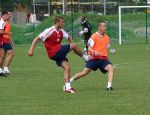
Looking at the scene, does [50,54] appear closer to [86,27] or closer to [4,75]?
[4,75]

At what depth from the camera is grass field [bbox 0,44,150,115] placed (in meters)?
11.7

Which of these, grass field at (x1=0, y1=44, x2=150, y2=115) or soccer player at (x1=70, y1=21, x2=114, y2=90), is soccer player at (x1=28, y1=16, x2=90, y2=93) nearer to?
soccer player at (x1=70, y1=21, x2=114, y2=90)

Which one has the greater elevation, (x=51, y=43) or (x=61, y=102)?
(x=51, y=43)

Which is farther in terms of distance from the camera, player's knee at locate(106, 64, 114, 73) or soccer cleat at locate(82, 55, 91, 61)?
player's knee at locate(106, 64, 114, 73)

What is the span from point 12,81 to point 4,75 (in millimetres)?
1833

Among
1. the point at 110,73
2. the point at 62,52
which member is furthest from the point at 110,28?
the point at 62,52

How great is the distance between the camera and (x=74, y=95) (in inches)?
558

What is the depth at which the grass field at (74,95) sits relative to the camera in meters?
11.7

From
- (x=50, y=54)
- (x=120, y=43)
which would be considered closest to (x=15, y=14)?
(x=120, y=43)

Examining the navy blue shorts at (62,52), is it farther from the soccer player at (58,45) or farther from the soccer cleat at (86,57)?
the soccer cleat at (86,57)

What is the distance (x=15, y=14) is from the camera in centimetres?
6172

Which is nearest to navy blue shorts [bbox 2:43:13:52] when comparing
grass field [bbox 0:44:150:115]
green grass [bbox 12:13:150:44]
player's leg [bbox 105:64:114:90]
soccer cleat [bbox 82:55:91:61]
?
grass field [bbox 0:44:150:115]

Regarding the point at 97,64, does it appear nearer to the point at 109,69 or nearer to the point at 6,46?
the point at 109,69

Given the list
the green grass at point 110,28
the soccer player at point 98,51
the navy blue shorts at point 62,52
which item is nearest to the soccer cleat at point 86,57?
the soccer player at point 98,51
